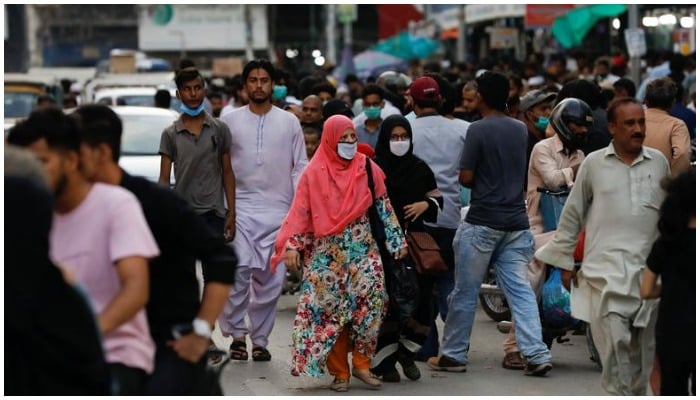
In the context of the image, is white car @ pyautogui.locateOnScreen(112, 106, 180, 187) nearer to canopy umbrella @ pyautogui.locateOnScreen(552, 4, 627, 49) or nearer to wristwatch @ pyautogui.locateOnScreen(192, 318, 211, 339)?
canopy umbrella @ pyautogui.locateOnScreen(552, 4, 627, 49)

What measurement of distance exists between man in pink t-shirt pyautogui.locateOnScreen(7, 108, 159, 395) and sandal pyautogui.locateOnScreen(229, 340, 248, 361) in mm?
4909

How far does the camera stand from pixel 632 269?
707cm

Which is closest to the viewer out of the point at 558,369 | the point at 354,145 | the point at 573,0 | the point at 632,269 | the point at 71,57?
the point at 632,269

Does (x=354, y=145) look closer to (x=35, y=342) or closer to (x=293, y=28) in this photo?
(x=35, y=342)

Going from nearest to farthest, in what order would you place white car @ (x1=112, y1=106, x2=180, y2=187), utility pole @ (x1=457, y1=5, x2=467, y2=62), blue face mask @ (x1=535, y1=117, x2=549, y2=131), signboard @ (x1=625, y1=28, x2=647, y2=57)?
blue face mask @ (x1=535, y1=117, x2=549, y2=131), white car @ (x1=112, y1=106, x2=180, y2=187), signboard @ (x1=625, y1=28, x2=647, y2=57), utility pole @ (x1=457, y1=5, x2=467, y2=62)

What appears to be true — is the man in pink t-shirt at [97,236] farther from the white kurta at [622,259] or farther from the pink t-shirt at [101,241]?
the white kurta at [622,259]

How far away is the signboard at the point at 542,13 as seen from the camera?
26.6 m

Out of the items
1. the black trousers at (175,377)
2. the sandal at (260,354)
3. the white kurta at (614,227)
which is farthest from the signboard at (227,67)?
the black trousers at (175,377)

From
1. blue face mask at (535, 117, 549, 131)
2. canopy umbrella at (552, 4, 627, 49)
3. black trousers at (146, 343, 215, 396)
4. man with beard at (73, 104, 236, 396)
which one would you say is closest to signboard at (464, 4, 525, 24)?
canopy umbrella at (552, 4, 627, 49)

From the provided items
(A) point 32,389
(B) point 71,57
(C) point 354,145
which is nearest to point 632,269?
(C) point 354,145

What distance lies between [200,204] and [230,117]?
620 mm

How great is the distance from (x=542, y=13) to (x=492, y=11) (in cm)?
305

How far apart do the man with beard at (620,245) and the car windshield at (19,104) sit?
1740cm

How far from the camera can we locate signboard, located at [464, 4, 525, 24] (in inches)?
1111
